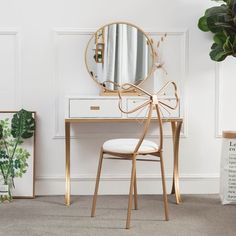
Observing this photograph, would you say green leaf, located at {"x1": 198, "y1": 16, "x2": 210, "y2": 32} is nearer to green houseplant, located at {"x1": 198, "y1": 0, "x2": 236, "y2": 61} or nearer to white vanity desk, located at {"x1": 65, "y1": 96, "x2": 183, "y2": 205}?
green houseplant, located at {"x1": 198, "y1": 0, "x2": 236, "y2": 61}

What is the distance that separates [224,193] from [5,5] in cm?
222

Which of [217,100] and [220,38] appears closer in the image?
[220,38]

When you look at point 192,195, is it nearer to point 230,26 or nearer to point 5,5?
point 230,26

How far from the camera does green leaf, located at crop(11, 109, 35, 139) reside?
372 centimetres

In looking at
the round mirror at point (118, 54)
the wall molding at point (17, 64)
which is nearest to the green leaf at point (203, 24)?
the round mirror at point (118, 54)

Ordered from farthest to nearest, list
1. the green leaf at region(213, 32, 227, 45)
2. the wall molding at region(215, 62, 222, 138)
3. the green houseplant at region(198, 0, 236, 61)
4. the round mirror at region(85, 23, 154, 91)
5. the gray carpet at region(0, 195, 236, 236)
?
the wall molding at region(215, 62, 222, 138), the round mirror at region(85, 23, 154, 91), the green leaf at region(213, 32, 227, 45), the green houseplant at region(198, 0, 236, 61), the gray carpet at region(0, 195, 236, 236)

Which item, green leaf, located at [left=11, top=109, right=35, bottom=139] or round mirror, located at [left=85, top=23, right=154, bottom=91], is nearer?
green leaf, located at [left=11, top=109, right=35, bottom=139]

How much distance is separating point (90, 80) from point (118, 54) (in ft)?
1.01

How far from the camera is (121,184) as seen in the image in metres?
3.96

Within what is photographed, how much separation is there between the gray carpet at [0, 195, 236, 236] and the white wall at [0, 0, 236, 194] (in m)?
0.23

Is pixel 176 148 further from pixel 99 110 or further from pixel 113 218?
pixel 113 218

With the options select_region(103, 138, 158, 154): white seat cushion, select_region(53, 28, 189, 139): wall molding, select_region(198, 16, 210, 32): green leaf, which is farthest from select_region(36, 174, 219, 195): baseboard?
select_region(198, 16, 210, 32): green leaf

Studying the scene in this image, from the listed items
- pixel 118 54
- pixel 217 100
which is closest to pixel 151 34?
pixel 118 54

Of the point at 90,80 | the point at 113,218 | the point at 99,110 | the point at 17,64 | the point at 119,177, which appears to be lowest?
the point at 113,218
